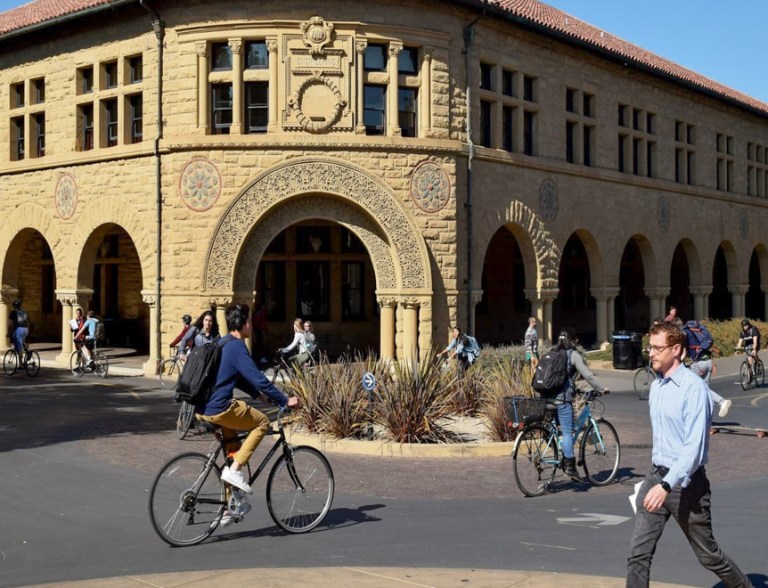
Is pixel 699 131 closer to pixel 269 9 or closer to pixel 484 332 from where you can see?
pixel 484 332

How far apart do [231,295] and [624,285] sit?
2328cm

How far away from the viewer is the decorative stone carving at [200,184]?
22.1 meters

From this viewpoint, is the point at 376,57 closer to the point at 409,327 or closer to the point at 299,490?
the point at 409,327

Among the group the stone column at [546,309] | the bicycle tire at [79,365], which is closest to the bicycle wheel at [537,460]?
the bicycle tire at [79,365]

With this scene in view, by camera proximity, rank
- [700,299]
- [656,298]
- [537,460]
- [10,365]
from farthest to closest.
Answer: [700,299], [656,298], [10,365], [537,460]

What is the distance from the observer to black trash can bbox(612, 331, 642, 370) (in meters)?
25.2

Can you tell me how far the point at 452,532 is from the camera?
8.06m

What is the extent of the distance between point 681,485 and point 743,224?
36170mm

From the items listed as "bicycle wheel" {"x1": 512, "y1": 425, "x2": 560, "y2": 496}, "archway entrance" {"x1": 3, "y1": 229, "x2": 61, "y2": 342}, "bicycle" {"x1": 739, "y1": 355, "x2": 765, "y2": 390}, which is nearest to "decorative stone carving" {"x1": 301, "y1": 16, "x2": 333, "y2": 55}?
"bicycle" {"x1": 739, "y1": 355, "x2": 765, "y2": 390}

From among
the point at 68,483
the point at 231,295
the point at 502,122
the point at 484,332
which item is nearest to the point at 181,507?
the point at 68,483

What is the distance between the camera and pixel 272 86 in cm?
2205

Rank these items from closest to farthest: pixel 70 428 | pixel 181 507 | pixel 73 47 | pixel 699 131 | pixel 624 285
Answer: pixel 181 507, pixel 70 428, pixel 73 47, pixel 699 131, pixel 624 285

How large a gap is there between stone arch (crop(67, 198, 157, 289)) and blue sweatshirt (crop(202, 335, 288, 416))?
1553 centimetres

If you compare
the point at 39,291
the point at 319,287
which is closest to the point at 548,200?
the point at 319,287
